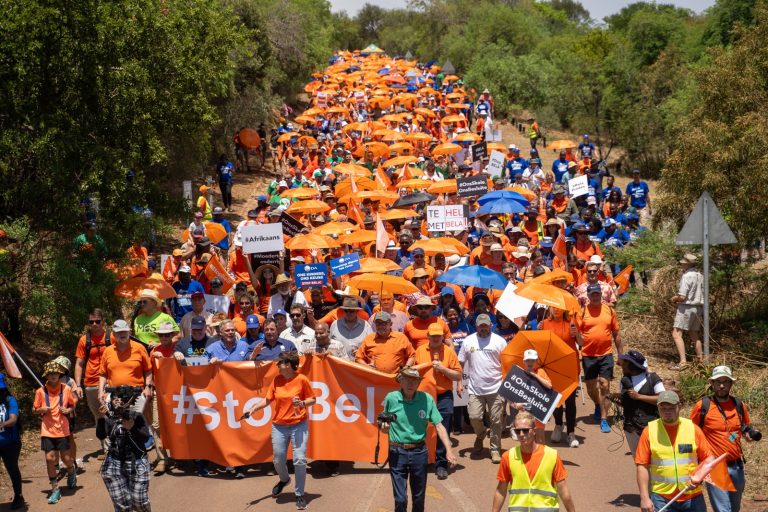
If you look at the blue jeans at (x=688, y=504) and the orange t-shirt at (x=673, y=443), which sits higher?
the orange t-shirt at (x=673, y=443)

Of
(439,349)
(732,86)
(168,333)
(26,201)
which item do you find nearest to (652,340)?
(732,86)

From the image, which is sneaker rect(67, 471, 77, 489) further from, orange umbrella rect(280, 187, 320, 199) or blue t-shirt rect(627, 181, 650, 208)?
blue t-shirt rect(627, 181, 650, 208)

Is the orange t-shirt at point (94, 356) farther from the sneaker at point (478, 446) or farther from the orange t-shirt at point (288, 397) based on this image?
the sneaker at point (478, 446)

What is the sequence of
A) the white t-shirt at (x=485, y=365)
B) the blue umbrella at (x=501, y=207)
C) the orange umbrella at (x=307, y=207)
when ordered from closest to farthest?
1. the white t-shirt at (x=485, y=365)
2. the blue umbrella at (x=501, y=207)
3. the orange umbrella at (x=307, y=207)

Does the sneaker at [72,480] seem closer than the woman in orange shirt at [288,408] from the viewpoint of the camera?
No

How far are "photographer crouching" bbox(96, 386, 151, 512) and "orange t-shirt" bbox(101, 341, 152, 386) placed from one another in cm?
195

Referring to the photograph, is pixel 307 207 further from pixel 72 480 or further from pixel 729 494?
pixel 729 494

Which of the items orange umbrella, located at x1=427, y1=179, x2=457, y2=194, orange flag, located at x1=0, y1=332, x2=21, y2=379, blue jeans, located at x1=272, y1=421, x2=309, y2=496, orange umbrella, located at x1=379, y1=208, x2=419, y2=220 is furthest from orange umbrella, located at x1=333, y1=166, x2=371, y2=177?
blue jeans, located at x1=272, y1=421, x2=309, y2=496

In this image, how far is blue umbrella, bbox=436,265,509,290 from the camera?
12.7 m

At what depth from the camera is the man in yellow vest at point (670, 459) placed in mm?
7504

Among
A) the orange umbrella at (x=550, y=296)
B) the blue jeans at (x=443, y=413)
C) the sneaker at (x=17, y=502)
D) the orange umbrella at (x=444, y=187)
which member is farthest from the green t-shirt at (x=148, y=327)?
the orange umbrella at (x=444, y=187)

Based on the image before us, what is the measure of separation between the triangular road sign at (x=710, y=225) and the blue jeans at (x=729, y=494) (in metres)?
4.09

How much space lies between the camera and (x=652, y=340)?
1574 cm

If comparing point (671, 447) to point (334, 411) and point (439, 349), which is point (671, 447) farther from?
point (334, 411)
